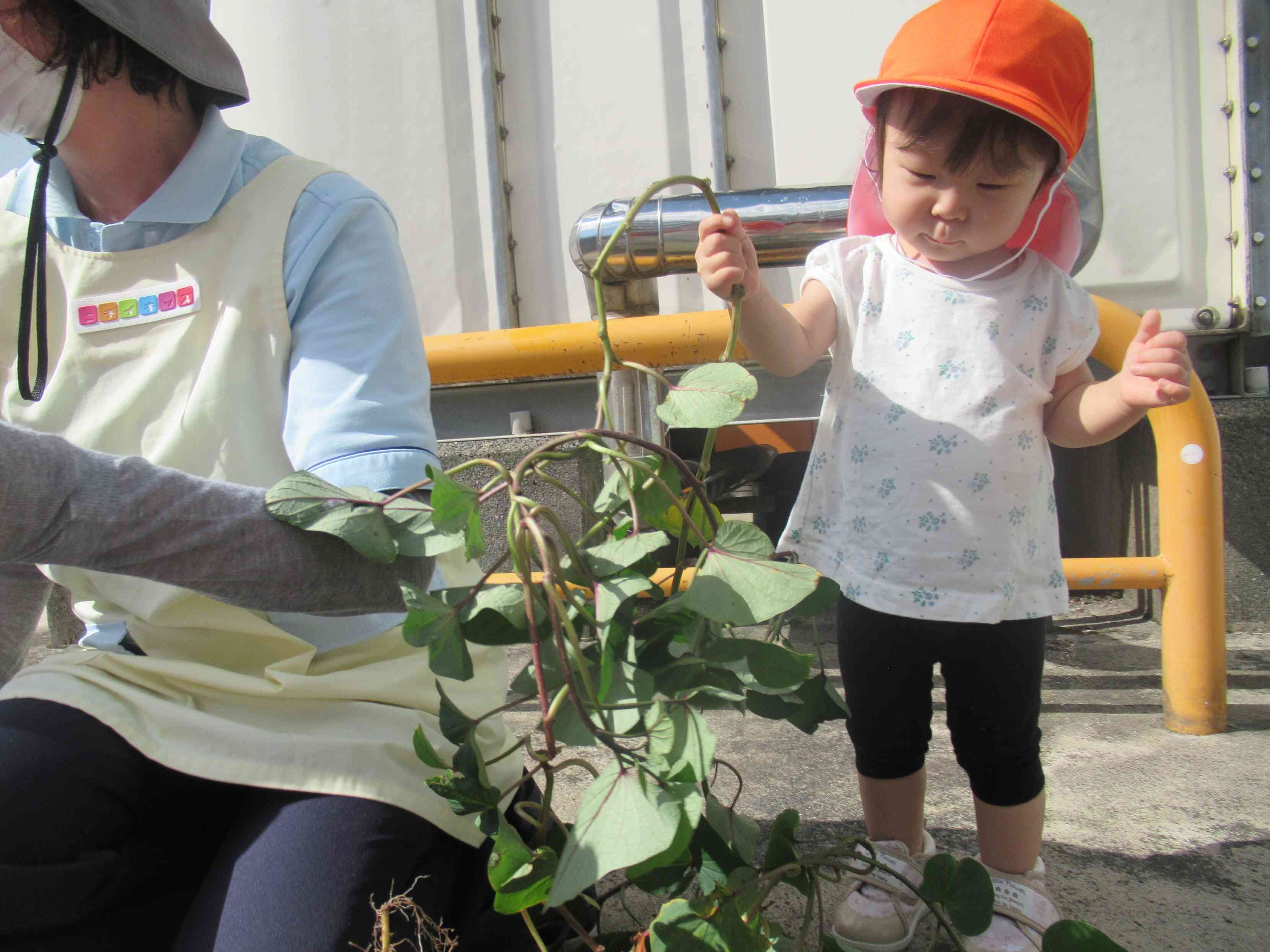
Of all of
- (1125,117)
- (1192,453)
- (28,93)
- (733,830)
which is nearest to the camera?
(733,830)

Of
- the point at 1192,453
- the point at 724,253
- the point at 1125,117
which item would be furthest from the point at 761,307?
the point at 1125,117

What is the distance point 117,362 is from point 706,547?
2.31ft

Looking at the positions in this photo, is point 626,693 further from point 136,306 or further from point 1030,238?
point 1030,238

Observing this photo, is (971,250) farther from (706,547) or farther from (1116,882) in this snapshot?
(1116,882)

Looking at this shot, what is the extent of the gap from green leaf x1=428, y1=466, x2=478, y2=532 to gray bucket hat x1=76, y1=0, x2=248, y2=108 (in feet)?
1.96

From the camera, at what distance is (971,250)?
1225 mm

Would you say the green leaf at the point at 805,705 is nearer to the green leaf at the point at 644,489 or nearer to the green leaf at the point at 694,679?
the green leaf at the point at 694,679

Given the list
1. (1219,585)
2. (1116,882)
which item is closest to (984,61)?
(1116,882)

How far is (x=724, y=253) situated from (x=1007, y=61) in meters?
0.41

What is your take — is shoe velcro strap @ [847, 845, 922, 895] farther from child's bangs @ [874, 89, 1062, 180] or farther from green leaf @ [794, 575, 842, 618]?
child's bangs @ [874, 89, 1062, 180]

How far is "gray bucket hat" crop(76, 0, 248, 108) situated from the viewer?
3.18 feet

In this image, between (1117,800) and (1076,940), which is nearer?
(1076,940)

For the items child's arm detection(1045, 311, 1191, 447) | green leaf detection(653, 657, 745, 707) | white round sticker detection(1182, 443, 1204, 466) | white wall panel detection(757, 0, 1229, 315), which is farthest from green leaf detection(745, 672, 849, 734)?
white wall panel detection(757, 0, 1229, 315)

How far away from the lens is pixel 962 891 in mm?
930
